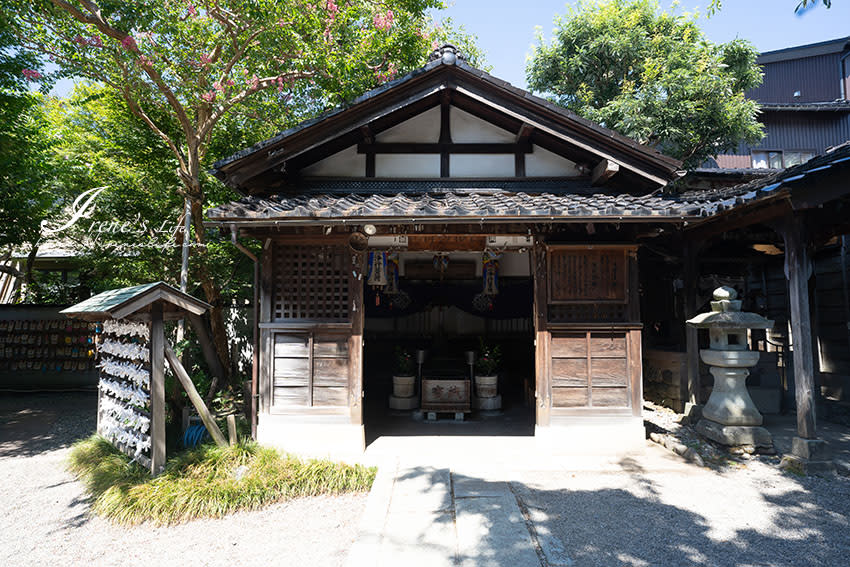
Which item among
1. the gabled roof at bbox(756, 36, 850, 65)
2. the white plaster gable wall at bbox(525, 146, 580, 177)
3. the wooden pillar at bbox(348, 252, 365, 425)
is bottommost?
the wooden pillar at bbox(348, 252, 365, 425)

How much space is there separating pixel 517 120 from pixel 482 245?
2143mm

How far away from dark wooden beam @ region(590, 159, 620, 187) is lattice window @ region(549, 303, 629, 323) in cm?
210

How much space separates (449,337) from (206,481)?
8611 millimetres

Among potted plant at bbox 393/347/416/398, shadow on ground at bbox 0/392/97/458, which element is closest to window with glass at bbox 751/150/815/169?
potted plant at bbox 393/347/416/398

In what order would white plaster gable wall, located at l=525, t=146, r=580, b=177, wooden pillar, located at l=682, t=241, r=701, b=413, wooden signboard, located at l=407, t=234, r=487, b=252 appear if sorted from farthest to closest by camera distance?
wooden pillar, located at l=682, t=241, r=701, b=413
white plaster gable wall, located at l=525, t=146, r=580, b=177
wooden signboard, located at l=407, t=234, r=487, b=252

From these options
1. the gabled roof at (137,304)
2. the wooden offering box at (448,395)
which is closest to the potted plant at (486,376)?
the wooden offering box at (448,395)

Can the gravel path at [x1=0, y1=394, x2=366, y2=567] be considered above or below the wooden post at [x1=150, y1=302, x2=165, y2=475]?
below

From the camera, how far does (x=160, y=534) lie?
180 inches

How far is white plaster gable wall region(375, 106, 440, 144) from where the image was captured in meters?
7.39

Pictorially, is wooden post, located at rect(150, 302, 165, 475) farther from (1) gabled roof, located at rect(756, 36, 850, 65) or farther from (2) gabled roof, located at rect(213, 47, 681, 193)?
(1) gabled roof, located at rect(756, 36, 850, 65)

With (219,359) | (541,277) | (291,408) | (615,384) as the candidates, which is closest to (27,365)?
(219,359)

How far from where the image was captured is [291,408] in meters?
6.44

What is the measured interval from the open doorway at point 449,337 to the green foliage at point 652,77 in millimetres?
5405

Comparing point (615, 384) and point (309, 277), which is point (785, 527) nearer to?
point (615, 384)
